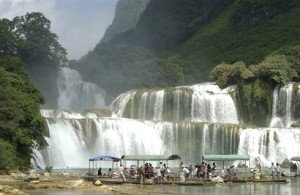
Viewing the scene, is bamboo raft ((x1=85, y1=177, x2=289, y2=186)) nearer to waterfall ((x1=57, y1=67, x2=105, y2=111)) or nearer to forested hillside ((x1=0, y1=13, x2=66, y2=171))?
forested hillside ((x1=0, y1=13, x2=66, y2=171))

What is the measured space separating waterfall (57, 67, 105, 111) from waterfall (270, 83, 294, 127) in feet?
112

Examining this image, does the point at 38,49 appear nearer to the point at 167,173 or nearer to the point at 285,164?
the point at 285,164

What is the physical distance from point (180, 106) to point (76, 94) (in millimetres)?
30612

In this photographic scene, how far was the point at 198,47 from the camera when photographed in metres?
125

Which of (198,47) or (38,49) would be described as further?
(198,47)

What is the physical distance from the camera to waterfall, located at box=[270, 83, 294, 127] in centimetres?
7062

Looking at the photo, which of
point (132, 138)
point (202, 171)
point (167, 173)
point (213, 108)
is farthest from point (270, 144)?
point (167, 173)

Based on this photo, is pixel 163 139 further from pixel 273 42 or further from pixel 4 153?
pixel 273 42

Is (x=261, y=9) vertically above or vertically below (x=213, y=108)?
above

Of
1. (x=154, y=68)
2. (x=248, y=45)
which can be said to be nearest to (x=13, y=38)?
(x=154, y=68)

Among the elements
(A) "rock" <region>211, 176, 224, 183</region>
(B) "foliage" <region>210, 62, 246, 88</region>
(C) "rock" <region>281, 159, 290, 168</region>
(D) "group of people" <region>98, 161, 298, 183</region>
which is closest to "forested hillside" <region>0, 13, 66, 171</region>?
(D) "group of people" <region>98, 161, 298, 183</region>

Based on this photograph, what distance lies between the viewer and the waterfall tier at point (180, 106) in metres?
71.4

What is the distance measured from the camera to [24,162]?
44188 millimetres

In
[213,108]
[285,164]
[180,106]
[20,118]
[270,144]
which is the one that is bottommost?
[285,164]
